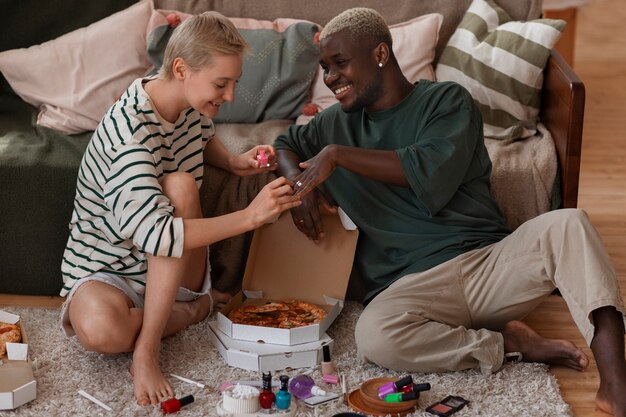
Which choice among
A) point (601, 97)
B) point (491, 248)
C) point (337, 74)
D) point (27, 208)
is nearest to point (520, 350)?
point (491, 248)

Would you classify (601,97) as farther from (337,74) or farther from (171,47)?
(171,47)

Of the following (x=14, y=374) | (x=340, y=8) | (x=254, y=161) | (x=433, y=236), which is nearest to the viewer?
(x=14, y=374)

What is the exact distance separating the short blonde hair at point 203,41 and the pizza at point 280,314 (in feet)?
1.91

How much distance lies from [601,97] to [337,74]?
2.69 metres

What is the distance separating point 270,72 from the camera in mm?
2861

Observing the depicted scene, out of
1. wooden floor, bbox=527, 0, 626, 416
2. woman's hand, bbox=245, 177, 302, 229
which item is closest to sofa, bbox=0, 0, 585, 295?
wooden floor, bbox=527, 0, 626, 416

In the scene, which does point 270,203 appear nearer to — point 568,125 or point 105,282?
point 105,282

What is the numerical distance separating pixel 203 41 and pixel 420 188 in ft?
1.86

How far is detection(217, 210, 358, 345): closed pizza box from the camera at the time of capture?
240 centimetres

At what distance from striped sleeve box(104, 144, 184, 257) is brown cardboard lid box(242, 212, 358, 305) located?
42 cm

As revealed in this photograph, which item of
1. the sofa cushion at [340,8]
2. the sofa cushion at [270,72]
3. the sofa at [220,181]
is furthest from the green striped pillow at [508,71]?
the sofa cushion at [270,72]

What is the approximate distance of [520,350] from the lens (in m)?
2.19

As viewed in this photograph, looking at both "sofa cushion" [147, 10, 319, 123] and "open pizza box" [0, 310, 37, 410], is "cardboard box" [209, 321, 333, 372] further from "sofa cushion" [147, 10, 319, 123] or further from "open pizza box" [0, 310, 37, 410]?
"sofa cushion" [147, 10, 319, 123]

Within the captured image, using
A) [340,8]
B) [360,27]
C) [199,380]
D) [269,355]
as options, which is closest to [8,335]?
[199,380]
